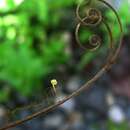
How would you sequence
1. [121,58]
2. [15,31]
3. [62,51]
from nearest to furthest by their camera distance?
1. [15,31]
2. [62,51]
3. [121,58]

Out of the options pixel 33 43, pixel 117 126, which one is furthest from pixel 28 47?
pixel 117 126

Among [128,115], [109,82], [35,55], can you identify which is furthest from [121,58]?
[35,55]

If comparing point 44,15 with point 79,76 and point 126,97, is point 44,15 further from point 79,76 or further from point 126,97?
point 126,97

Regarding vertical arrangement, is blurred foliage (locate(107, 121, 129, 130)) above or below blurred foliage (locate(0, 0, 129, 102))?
below

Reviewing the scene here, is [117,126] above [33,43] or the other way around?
the other way around

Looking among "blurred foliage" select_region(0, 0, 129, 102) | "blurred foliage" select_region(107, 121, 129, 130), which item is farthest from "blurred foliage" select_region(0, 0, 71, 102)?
"blurred foliage" select_region(107, 121, 129, 130)

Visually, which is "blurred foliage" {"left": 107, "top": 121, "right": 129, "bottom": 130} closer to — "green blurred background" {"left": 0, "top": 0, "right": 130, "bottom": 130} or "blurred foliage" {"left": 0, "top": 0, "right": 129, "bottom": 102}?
"green blurred background" {"left": 0, "top": 0, "right": 130, "bottom": 130}

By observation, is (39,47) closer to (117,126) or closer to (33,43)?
(33,43)

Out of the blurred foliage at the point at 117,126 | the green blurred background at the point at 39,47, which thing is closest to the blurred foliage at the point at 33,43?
the green blurred background at the point at 39,47
